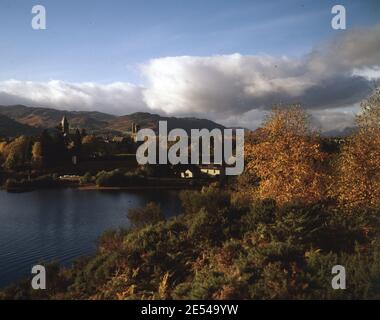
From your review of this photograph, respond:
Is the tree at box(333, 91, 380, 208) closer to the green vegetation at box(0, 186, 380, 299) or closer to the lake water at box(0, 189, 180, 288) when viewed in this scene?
the green vegetation at box(0, 186, 380, 299)

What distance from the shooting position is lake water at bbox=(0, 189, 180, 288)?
101ft

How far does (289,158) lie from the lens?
2281 centimetres

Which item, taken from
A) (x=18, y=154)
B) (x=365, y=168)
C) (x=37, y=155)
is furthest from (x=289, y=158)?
(x=18, y=154)

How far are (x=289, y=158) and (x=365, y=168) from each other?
14.1 ft

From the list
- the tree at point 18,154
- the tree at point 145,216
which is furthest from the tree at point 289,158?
the tree at point 18,154

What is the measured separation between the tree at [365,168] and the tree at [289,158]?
2.11m

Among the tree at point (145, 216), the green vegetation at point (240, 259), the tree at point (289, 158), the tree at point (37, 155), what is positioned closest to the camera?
the green vegetation at point (240, 259)

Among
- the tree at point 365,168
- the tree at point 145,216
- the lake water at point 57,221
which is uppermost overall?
the tree at point 365,168

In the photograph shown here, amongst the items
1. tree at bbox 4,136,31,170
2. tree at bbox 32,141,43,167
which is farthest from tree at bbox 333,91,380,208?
tree at bbox 4,136,31,170

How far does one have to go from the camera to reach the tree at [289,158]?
22.4 m

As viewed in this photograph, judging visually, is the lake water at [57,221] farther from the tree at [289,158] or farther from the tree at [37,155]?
the tree at [289,158]

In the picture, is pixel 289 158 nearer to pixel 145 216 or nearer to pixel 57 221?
pixel 145 216
